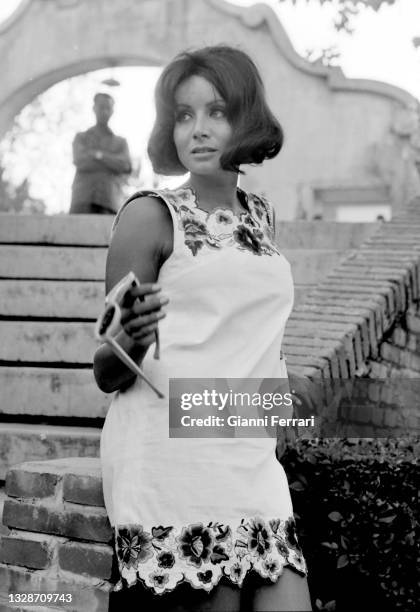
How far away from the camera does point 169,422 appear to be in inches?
78.1

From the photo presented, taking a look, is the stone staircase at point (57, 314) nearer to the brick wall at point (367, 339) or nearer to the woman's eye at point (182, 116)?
→ the brick wall at point (367, 339)

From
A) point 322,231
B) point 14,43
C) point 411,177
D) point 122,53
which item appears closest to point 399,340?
point 322,231

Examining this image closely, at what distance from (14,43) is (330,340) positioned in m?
8.64

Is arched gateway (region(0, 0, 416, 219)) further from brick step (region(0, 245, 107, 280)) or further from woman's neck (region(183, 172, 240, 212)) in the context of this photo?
woman's neck (region(183, 172, 240, 212))

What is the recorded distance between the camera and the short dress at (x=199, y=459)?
6.40 ft

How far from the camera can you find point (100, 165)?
8641 millimetres

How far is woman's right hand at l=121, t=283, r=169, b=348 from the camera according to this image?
1.85 metres

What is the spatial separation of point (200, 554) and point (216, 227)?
2.42ft

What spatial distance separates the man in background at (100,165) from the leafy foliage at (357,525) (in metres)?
5.64

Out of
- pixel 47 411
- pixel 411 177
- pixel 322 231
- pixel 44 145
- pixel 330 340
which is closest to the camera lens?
pixel 330 340

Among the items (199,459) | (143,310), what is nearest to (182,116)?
(143,310)

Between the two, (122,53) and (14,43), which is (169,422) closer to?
(122,53)

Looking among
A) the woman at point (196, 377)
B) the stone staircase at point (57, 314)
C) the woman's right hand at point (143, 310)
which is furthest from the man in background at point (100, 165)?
the woman's right hand at point (143, 310)

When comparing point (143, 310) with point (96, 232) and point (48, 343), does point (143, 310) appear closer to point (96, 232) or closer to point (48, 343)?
point (48, 343)
